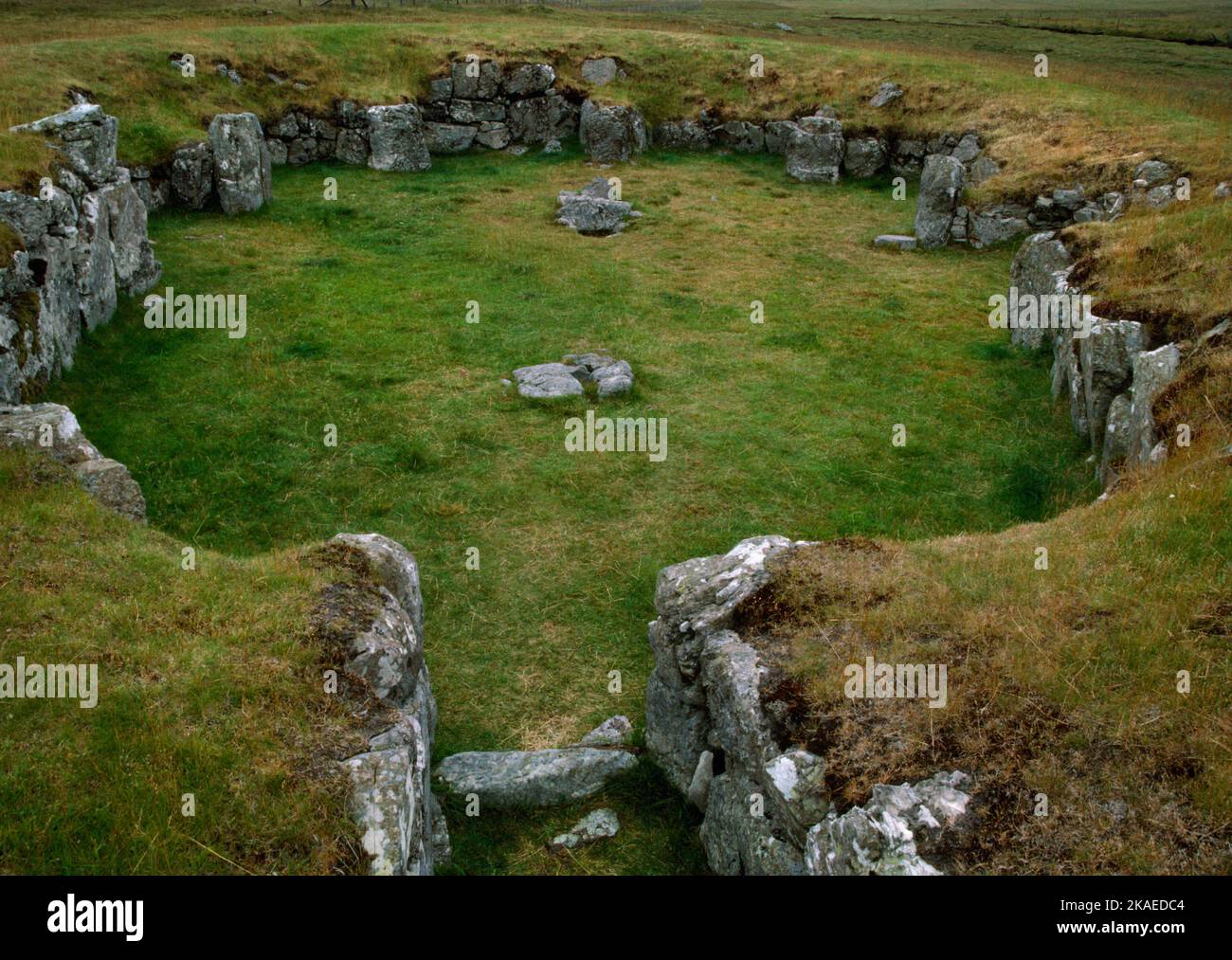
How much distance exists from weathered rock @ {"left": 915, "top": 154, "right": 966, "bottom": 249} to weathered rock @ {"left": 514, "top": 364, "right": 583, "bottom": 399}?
47.5 ft

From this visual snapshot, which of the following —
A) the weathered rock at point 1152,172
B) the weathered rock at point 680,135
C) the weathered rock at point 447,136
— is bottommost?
the weathered rock at point 447,136

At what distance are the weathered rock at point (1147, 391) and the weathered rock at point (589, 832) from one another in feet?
30.3

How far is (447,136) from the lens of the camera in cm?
3738

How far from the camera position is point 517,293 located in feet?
80.1

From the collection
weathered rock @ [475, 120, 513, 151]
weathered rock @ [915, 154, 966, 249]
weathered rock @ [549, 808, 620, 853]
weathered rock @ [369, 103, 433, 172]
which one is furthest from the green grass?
weathered rock @ [475, 120, 513, 151]

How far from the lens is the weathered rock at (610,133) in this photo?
36562 mm

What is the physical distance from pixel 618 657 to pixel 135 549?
234 inches

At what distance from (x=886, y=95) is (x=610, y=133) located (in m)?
10.9

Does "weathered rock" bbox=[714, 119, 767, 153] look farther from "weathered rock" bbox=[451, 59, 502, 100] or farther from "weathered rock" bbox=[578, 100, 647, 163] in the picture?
"weathered rock" bbox=[451, 59, 502, 100]

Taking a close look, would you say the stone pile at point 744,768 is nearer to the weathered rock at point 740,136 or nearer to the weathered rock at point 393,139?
the weathered rock at point 393,139

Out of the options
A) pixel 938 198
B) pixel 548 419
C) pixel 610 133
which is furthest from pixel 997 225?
pixel 548 419

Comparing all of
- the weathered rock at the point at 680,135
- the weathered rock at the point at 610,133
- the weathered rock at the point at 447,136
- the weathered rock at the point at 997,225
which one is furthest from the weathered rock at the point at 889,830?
the weathered rock at the point at 680,135

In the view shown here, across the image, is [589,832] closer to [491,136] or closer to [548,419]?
[548,419]

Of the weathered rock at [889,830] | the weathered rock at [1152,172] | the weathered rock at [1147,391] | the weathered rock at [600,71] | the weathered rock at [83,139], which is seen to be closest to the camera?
the weathered rock at [889,830]
